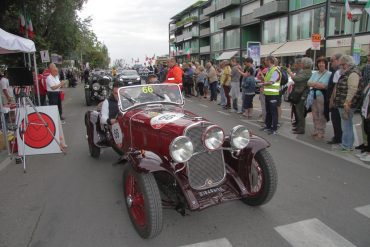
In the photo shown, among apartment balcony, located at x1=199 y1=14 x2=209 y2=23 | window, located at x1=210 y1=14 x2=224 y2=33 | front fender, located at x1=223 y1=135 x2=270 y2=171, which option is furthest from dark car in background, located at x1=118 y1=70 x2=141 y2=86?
apartment balcony, located at x1=199 y1=14 x2=209 y2=23

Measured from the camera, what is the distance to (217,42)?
5881 centimetres

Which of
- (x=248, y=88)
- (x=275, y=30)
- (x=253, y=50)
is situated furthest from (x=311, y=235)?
(x=275, y=30)

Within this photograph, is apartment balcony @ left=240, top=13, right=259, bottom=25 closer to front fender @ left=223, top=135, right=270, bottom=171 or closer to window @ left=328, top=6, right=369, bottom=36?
window @ left=328, top=6, right=369, bottom=36

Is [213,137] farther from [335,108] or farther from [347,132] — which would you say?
[335,108]

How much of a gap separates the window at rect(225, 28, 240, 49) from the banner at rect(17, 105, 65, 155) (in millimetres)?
45294

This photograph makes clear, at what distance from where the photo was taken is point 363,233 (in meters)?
3.49

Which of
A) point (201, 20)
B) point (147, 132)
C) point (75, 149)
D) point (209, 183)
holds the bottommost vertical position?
point (75, 149)

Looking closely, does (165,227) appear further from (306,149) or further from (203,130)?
(306,149)

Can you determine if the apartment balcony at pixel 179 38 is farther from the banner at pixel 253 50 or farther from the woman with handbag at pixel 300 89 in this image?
the woman with handbag at pixel 300 89

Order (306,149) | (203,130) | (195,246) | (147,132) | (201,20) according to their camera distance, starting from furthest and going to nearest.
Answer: (201,20) < (306,149) < (147,132) < (203,130) < (195,246)

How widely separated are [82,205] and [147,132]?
134 cm

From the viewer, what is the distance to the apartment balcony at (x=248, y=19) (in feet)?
143

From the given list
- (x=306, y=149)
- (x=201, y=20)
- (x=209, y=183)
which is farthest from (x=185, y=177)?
(x=201, y=20)

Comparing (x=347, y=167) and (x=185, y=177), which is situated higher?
(x=185, y=177)
